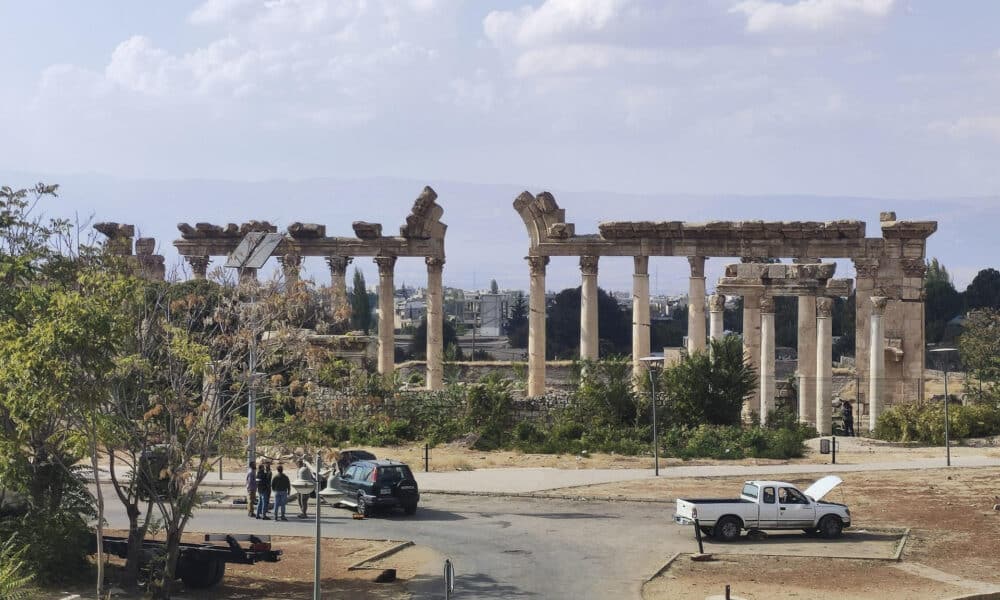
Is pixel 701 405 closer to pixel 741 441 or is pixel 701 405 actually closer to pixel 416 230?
pixel 741 441

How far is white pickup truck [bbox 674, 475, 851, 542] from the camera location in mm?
32844

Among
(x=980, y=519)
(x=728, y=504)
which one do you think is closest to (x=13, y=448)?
(x=728, y=504)

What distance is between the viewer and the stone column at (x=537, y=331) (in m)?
59.2

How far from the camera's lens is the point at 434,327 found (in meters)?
62.2

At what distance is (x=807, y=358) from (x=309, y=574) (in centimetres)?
3271

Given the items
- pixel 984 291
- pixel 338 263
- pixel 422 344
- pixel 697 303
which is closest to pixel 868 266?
pixel 697 303

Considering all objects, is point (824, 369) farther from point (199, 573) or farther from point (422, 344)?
point (422, 344)

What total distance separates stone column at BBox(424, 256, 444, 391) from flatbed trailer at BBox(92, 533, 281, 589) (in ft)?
104

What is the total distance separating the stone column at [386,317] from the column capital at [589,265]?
315 inches

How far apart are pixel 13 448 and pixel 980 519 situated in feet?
73.8

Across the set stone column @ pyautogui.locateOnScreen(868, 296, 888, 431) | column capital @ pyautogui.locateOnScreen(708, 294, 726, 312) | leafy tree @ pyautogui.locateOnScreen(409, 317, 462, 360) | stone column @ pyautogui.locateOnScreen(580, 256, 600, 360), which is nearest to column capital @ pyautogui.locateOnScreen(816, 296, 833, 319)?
stone column @ pyautogui.locateOnScreen(868, 296, 888, 431)

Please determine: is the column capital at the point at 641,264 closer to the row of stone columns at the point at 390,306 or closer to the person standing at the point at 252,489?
the row of stone columns at the point at 390,306

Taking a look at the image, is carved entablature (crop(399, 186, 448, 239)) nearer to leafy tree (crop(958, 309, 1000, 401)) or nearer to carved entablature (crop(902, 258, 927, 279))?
carved entablature (crop(902, 258, 927, 279))

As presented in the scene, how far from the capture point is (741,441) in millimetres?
48938
